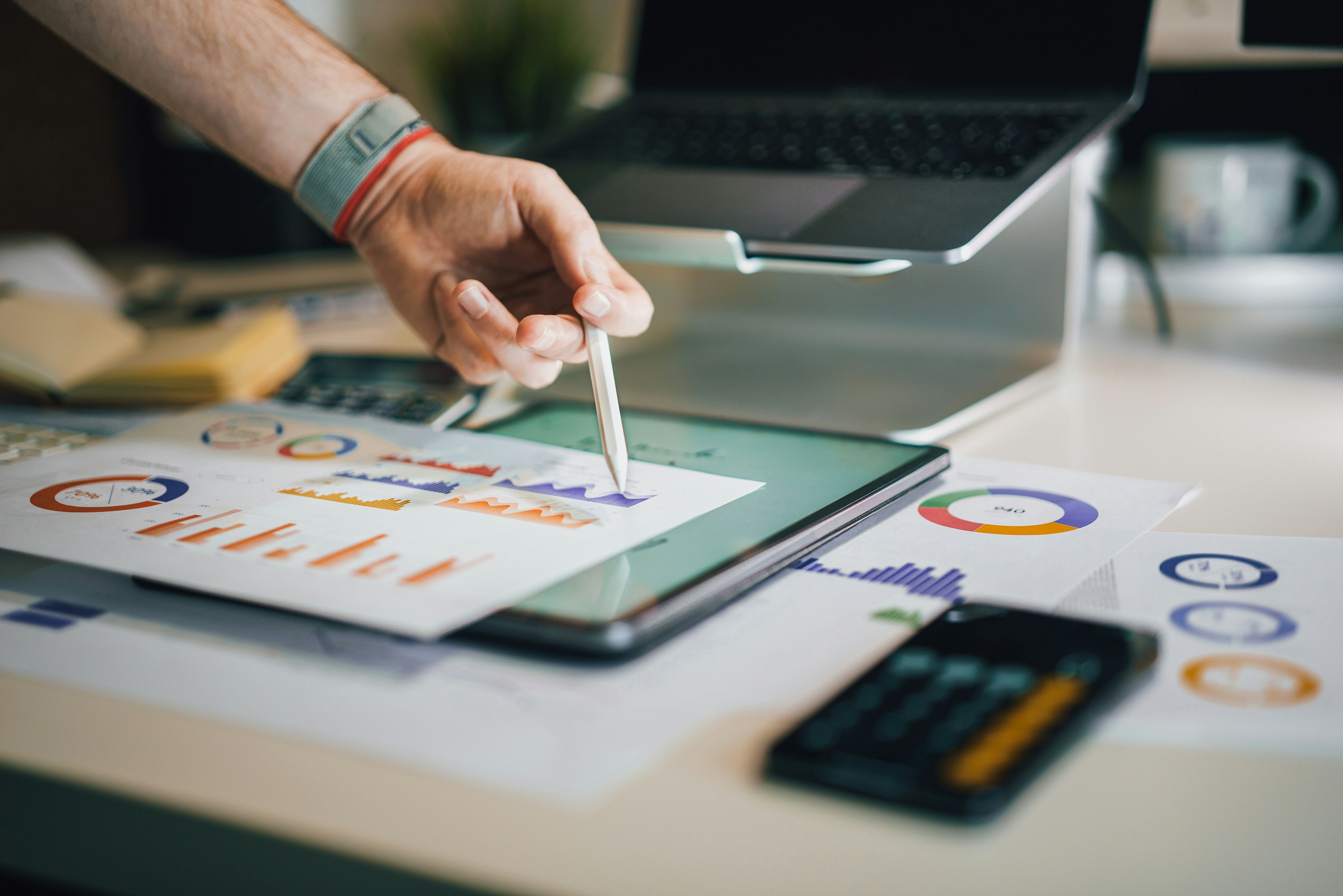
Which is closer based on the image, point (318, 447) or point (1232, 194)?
point (318, 447)

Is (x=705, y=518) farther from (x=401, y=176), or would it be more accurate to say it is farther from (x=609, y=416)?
(x=401, y=176)

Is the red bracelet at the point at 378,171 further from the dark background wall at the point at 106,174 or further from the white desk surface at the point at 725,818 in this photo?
the dark background wall at the point at 106,174

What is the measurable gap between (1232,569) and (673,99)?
650 millimetres

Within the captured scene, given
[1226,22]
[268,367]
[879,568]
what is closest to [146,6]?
[268,367]

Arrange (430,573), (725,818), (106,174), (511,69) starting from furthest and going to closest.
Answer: (106,174) → (511,69) → (430,573) → (725,818)

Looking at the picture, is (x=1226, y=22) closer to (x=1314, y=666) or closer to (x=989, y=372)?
(x=989, y=372)

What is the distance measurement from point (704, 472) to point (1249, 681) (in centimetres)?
25

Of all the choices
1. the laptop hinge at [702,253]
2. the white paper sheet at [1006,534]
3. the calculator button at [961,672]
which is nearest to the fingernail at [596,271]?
the laptop hinge at [702,253]

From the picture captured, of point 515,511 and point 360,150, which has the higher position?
point 360,150

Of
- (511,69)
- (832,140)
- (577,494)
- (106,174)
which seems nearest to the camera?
(577,494)

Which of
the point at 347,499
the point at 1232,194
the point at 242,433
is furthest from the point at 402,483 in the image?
the point at 1232,194

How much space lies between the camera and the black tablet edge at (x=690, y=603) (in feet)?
1.18

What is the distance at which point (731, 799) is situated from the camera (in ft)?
0.98

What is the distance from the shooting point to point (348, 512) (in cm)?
47
